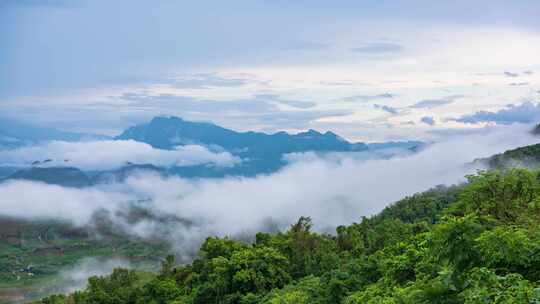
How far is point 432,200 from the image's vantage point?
9906 centimetres

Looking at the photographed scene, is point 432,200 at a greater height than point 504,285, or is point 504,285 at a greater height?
point 504,285

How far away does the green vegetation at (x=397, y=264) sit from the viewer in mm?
11016

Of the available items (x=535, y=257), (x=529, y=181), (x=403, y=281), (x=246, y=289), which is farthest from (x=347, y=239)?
(x=535, y=257)

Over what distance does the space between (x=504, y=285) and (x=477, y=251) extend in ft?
6.85

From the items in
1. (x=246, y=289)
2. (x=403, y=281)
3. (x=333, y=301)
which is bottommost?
(x=246, y=289)

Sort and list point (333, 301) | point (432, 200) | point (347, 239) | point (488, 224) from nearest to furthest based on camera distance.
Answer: point (488, 224), point (333, 301), point (347, 239), point (432, 200)

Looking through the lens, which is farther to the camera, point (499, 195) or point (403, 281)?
point (499, 195)

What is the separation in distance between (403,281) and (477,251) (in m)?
6.42

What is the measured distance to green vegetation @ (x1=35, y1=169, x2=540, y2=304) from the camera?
11.0 metres

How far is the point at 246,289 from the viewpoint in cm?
4025

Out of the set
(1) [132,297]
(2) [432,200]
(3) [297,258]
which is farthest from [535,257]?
(2) [432,200]

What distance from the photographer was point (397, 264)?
1972 centimetres

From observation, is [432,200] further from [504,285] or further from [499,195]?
[504,285]

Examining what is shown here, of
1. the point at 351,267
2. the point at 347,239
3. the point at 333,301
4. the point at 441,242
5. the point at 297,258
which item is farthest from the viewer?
the point at 347,239
